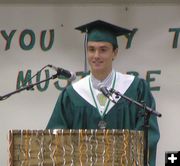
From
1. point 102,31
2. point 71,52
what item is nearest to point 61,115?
point 102,31

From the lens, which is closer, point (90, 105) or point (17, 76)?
point (90, 105)

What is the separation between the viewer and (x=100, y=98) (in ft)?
8.59

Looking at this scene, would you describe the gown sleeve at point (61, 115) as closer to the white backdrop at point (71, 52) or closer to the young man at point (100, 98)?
the young man at point (100, 98)

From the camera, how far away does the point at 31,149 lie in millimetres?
1389

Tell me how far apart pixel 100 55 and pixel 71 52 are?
1234 mm

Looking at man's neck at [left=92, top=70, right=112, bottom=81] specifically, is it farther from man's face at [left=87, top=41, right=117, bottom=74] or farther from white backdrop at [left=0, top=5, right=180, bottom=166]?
white backdrop at [left=0, top=5, right=180, bottom=166]

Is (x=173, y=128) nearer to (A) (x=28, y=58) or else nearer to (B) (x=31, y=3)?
(A) (x=28, y=58)

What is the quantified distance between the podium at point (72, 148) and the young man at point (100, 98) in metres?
1.06

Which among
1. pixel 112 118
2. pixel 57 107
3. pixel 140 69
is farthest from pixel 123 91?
pixel 140 69

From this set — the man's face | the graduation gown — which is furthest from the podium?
the man's face

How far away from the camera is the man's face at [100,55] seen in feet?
8.26

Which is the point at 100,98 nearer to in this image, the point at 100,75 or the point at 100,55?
the point at 100,75

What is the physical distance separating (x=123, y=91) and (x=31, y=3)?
1507 mm

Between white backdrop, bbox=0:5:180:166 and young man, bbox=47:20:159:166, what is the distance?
1080mm
